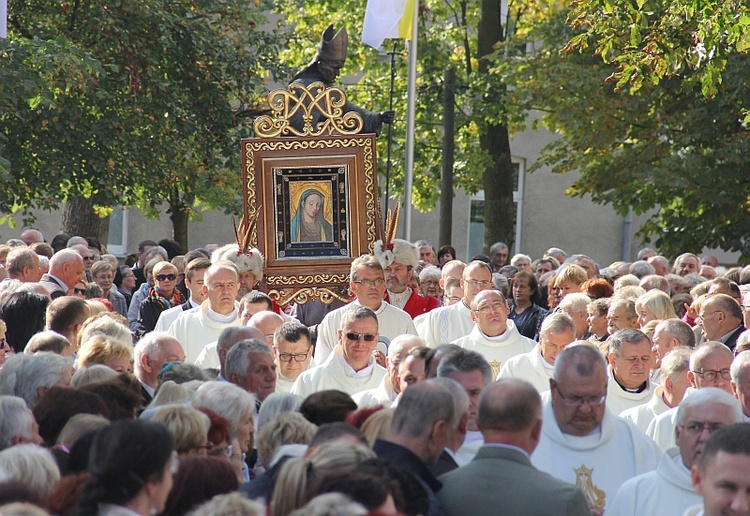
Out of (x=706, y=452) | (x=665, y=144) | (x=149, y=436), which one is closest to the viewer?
(x=149, y=436)

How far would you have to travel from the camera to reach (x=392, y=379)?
23.4 feet

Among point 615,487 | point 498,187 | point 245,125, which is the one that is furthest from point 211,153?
point 615,487

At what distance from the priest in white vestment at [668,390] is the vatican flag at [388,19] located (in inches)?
321

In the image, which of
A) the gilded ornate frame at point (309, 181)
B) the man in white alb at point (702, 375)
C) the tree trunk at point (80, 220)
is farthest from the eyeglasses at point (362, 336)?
the tree trunk at point (80, 220)

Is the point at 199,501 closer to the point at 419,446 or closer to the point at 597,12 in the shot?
the point at 419,446

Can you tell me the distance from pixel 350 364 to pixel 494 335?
5.74ft

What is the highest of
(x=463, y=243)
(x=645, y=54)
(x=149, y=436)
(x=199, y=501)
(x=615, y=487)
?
(x=645, y=54)

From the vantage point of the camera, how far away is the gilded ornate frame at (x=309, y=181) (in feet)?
35.7

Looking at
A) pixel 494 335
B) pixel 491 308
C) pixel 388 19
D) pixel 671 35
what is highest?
pixel 388 19

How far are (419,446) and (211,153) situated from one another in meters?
13.8

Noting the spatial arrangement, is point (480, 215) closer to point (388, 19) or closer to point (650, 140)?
point (650, 140)

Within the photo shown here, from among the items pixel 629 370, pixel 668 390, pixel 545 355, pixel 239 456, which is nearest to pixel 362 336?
pixel 545 355

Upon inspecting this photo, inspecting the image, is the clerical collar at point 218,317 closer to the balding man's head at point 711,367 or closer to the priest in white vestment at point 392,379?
the priest in white vestment at point 392,379

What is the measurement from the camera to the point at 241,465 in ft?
17.2
